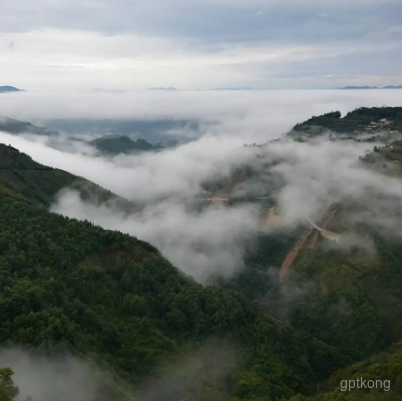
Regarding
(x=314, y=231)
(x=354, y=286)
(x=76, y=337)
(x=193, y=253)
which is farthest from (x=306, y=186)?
(x=76, y=337)

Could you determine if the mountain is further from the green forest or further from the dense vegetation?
the dense vegetation

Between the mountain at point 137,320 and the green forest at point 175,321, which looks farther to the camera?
the mountain at point 137,320

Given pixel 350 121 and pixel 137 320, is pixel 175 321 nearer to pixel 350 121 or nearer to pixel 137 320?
pixel 137 320

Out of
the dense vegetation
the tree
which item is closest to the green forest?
the tree

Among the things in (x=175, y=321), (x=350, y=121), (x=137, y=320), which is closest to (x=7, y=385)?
(x=137, y=320)

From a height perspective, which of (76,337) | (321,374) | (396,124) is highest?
(396,124)

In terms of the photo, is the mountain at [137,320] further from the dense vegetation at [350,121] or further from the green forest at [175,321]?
the dense vegetation at [350,121]

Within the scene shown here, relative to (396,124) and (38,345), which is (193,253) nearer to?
(38,345)

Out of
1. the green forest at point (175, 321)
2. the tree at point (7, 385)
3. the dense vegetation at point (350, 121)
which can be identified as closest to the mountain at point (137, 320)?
the green forest at point (175, 321)
